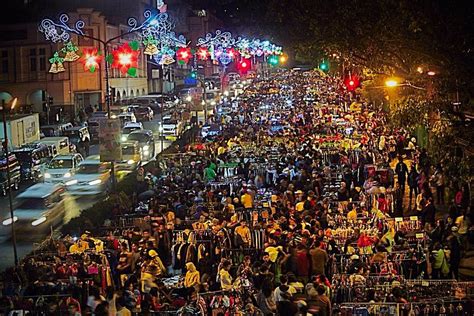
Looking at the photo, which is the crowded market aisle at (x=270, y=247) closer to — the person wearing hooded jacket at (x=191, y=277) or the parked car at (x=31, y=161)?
the person wearing hooded jacket at (x=191, y=277)

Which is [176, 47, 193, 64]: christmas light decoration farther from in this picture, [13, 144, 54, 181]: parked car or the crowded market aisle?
the crowded market aisle

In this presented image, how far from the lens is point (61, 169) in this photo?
31516 millimetres

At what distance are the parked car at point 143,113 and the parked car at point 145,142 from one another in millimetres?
18415

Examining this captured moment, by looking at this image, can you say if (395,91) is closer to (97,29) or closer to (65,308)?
(65,308)

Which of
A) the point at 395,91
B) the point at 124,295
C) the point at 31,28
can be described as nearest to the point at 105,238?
the point at 124,295

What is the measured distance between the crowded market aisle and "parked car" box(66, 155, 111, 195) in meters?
3.07

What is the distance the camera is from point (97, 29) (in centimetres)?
6312

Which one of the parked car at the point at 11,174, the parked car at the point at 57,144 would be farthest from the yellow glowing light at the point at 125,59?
the parked car at the point at 57,144

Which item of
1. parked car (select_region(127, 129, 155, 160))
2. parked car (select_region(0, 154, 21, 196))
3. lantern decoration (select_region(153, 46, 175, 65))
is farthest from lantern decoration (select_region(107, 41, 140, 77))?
parked car (select_region(127, 129, 155, 160))

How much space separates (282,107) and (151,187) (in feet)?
87.3

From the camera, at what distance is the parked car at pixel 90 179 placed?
100 feet

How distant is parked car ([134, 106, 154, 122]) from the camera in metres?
59.6

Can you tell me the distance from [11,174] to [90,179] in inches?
127

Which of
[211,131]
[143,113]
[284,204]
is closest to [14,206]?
[284,204]
